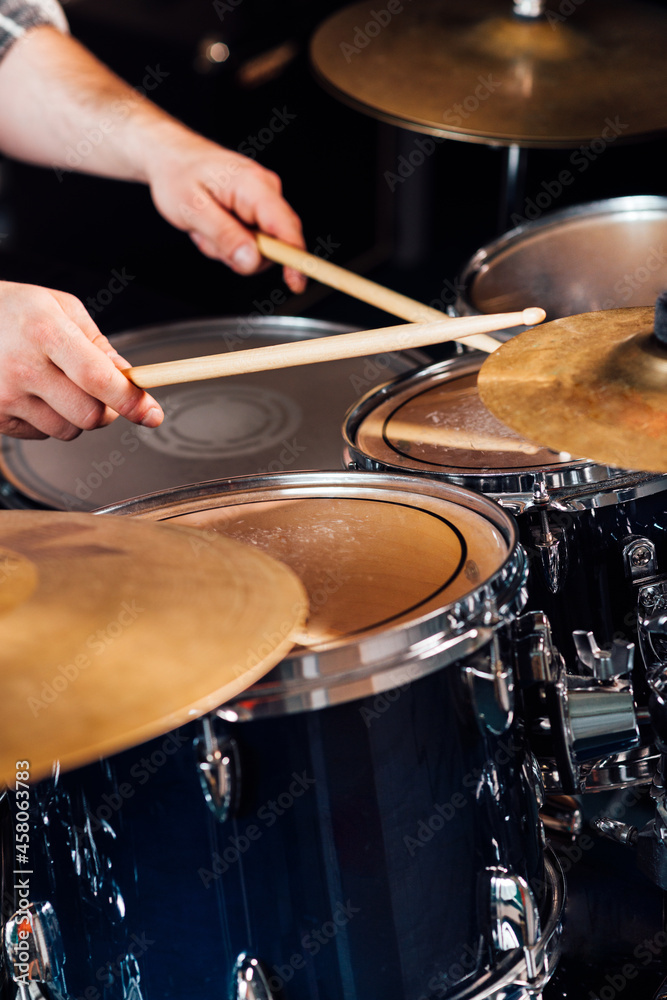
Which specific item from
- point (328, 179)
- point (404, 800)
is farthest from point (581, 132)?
point (328, 179)

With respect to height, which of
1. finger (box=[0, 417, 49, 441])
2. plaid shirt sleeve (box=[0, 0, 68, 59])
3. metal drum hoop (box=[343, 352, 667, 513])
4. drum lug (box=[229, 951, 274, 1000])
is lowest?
drum lug (box=[229, 951, 274, 1000])

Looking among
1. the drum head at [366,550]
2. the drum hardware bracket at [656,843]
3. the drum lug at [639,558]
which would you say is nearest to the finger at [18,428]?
the drum head at [366,550]

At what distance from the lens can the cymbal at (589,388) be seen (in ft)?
2.55

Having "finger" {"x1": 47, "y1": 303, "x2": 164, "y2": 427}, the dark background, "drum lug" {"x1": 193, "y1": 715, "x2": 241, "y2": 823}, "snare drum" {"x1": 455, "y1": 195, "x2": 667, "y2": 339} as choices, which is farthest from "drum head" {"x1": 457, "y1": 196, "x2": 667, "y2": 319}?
the dark background

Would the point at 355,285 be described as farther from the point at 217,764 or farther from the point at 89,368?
the point at 217,764

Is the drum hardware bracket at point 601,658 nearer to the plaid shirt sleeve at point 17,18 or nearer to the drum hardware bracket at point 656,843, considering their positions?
the drum hardware bracket at point 656,843

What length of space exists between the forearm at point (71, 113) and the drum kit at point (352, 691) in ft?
1.82

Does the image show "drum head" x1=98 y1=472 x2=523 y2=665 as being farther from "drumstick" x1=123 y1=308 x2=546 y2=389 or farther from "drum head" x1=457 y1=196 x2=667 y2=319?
"drum head" x1=457 y1=196 x2=667 y2=319

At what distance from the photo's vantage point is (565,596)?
3.17 ft

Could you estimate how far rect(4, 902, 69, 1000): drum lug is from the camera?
80 centimetres

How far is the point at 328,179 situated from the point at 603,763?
2.13 m

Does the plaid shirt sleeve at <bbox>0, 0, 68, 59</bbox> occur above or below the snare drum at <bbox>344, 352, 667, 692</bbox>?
above

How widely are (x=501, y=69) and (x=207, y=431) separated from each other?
2.10 feet

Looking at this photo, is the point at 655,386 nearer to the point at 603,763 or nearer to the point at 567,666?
the point at 567,666
